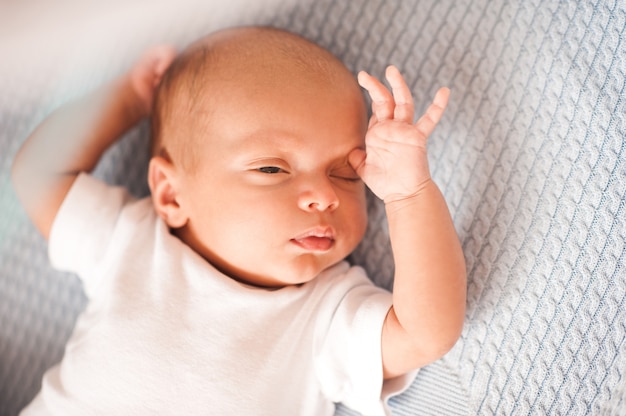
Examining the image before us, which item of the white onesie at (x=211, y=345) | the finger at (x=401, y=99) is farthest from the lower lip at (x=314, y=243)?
the finger at (x=401, y=99)

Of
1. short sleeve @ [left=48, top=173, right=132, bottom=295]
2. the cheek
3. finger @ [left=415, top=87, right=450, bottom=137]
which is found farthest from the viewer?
short sleeve @ [left=48, top=173, right=132, bottom=295]

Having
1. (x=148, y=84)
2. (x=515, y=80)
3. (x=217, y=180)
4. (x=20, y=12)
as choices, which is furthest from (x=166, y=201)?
(x=515, y=80)

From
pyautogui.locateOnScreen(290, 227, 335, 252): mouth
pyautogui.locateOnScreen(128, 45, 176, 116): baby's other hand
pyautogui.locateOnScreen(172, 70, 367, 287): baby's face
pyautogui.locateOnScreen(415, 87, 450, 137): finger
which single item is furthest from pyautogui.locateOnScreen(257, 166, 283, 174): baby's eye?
pyautogui.locateOnScreen(128, 45, 176, 116): baby's other hand

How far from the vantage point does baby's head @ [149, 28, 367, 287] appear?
985 millimetres

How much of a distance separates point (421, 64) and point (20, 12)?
64 cm

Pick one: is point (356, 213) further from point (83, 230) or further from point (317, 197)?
point (83, 230)

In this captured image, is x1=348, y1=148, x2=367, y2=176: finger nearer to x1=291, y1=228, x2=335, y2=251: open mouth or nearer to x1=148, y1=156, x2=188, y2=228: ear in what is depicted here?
x1=291, y1=228, x2=335, y2=251: open mouth

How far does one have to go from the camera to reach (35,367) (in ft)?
4.20

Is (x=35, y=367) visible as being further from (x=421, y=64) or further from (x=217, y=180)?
(x=421, y=64)

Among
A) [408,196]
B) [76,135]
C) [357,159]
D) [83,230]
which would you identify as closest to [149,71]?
[76,135]

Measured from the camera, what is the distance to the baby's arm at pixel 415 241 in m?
0.93

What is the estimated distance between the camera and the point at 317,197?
97 centimetres

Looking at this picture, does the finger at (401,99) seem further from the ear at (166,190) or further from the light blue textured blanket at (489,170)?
the ear at (166,190)

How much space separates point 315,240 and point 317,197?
7 centimetres
